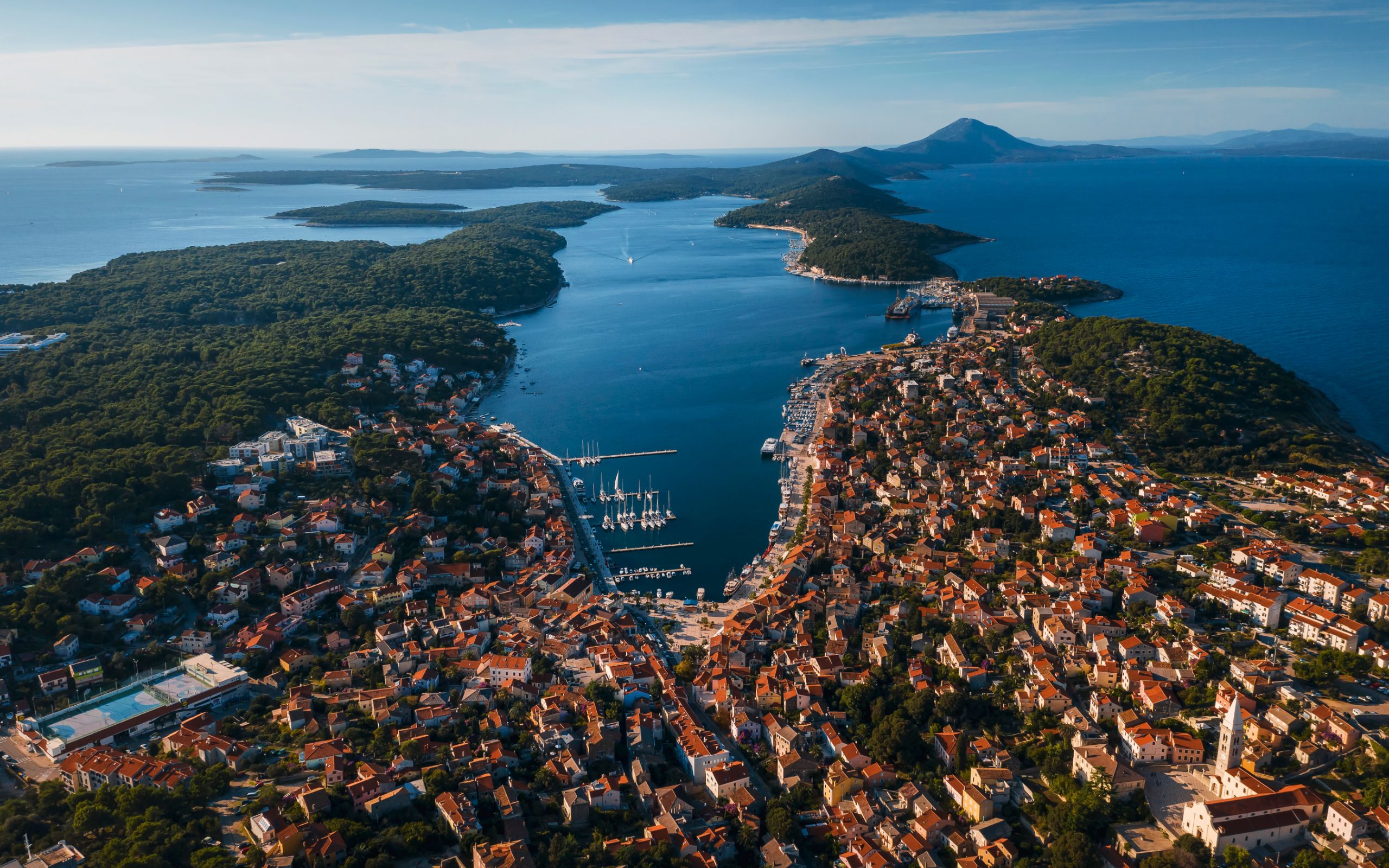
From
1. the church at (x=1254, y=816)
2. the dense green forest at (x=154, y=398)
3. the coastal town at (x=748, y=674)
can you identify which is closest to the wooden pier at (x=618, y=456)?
the coastal town at (x=748, y=674)

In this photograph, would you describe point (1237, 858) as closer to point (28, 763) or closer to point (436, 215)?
point (28, 763)

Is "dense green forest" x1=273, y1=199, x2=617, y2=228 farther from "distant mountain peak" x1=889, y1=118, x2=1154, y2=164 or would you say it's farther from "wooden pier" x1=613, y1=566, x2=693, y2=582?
"distant mountain peak" x1=889, y1=118, x2=1154, y2=164

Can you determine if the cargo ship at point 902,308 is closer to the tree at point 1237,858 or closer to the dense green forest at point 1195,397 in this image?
the dense green forest at point 1195,397

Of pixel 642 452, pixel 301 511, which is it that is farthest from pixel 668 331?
pixel 301 511

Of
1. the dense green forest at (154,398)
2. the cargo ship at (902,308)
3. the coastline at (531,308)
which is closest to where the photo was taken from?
the dense green forest at (154,398)

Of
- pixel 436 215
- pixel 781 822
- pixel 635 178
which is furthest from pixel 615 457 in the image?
pixel 635 178

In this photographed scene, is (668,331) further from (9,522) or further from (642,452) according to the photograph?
(9,522)
